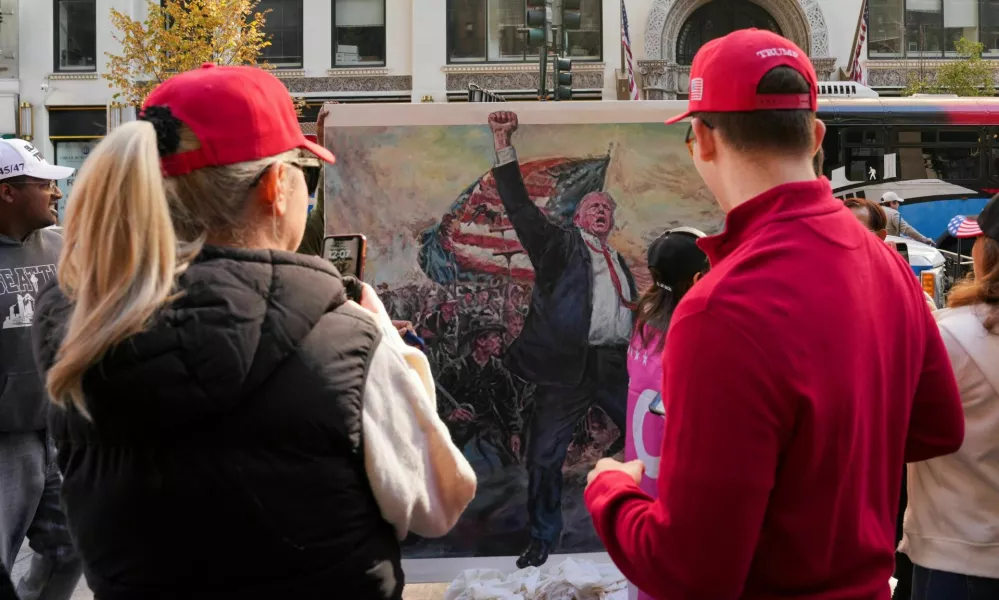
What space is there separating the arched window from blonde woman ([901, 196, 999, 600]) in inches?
1049

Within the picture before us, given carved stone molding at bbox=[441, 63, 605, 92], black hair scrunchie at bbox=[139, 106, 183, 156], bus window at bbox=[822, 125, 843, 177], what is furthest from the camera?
carved stone molding at bbox=[441, 63, 605, 92]

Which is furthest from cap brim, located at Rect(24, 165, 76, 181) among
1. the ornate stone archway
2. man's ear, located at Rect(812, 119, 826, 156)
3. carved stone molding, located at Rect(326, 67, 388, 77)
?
carved stone molding, located at Rect(326, 67, 388, 77)

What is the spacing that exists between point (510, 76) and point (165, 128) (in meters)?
27.1

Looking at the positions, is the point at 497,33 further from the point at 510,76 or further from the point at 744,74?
the point at 744,74

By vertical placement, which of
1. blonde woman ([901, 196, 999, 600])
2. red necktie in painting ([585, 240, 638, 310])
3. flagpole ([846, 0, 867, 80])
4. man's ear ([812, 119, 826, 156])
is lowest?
blonde woman ([901, 196, 999, 600])

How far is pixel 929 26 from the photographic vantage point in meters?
28.2

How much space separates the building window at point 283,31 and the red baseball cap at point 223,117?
93.1ft

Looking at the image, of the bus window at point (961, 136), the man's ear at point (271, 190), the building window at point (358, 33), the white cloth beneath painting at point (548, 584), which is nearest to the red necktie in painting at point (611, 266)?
the white cloth beneath painting at point (548, 584)

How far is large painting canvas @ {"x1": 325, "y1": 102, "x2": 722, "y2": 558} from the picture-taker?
463cm

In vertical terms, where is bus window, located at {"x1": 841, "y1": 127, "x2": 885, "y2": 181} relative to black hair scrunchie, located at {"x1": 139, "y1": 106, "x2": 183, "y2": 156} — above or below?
above

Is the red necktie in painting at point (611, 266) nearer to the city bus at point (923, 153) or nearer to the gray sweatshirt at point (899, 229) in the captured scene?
the gray sweatshirt at point (899, 229)

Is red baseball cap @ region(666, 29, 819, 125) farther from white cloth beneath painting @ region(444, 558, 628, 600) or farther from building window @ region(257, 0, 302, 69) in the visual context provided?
building window @ region(257, 0, 302, 69)

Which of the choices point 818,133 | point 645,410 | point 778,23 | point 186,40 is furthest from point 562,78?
point 818,133

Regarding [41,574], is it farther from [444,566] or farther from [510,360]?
[510,360]
